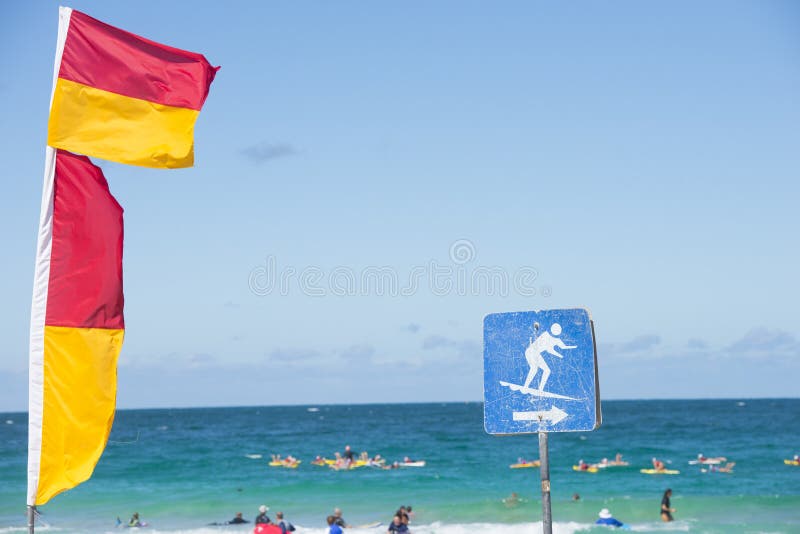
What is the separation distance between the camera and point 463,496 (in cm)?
3631

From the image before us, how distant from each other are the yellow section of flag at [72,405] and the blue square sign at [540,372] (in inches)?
146

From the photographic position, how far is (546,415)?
203 inches

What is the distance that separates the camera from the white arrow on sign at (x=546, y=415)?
5.13 metres

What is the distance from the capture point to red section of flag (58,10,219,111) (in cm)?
792

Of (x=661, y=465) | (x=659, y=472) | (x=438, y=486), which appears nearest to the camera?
(x=438, y=486)

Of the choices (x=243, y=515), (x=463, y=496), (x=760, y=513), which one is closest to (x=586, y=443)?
(x=463, y=496)

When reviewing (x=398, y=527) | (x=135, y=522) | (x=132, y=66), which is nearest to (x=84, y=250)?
(x=132, y=66)

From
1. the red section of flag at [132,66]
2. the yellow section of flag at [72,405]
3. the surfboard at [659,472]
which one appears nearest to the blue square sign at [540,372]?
the yellow section of flag at [72,405]

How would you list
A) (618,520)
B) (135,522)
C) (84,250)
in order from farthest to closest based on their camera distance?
(135,522) → (618,520) → (84,250)

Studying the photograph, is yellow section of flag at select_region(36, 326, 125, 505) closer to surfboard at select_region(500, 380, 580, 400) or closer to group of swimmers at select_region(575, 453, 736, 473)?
surfboard at select_region(500, 380, 580, 400)

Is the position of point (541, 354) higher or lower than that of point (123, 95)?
lower

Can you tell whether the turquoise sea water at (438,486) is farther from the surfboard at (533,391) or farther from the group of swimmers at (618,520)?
the surfboard at (533,391)

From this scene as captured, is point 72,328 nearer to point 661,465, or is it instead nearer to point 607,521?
point 607,521

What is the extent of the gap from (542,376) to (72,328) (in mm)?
4097
